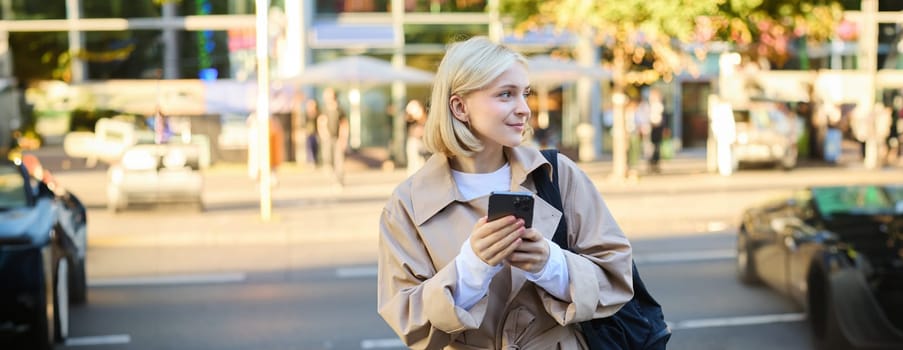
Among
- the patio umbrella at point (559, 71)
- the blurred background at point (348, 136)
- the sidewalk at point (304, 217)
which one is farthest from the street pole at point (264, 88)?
the patio umbrella at point (559, 71)

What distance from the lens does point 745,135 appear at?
90.0 feet

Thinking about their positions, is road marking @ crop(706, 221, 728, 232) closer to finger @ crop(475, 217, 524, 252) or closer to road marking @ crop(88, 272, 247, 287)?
road marking @ crop(88, 272, 247, 287)

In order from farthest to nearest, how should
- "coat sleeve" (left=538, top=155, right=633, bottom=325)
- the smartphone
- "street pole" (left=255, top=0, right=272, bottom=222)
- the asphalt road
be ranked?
1. "street pole" (left=255, top=0, right=272, bottom=222)
2. the asphalt road
3. "coat sleeve" (left=538, top=155, right=633, bottom=325)
4. the smartphone

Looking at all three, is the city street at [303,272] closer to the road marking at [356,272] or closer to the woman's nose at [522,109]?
the road marking at [356,272]

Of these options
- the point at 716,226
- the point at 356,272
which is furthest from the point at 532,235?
the point at 716,226

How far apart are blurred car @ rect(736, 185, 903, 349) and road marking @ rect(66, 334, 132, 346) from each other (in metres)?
4.92

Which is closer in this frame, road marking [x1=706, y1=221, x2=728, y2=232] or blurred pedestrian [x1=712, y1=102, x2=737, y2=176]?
road marking [x1=706, y1=221, x2=728, y2=232]

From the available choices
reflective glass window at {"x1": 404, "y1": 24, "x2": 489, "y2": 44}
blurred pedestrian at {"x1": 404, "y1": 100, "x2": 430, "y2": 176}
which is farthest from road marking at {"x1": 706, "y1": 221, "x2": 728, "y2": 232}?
reflective glass window at {"x1": 404, "y1": 24, "x2": 489, "y2": 44}

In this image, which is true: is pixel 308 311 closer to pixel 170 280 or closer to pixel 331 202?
pixel 170 280

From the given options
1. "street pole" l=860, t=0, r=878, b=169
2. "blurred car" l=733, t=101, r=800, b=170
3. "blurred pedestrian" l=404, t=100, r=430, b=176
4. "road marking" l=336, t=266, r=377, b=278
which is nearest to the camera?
"road marking" l=336, t=266, r=377, b=278

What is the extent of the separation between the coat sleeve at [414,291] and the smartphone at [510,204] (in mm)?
206

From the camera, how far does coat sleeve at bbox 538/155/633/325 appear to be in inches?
110

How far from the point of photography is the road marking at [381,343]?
8.57 meters

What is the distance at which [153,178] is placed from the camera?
59.3 ft
